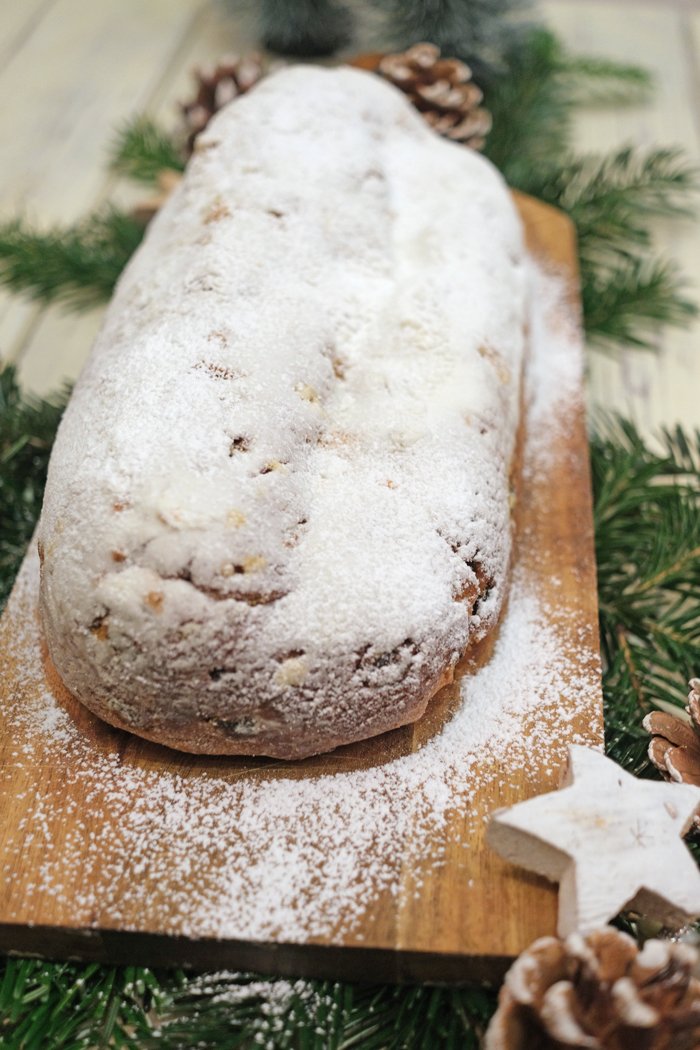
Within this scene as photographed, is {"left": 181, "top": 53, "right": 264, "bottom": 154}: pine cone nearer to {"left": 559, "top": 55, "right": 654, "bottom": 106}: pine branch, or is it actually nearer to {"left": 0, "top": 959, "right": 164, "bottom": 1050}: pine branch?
{"left": 559, "top": 55, "right": 654, "bottom": 106}: pine branch

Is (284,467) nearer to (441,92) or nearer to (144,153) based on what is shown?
A: (441,92)

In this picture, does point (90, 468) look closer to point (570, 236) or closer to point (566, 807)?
point (566, 807)

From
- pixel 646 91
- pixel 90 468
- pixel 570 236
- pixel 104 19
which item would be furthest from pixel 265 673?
pixel 104 19

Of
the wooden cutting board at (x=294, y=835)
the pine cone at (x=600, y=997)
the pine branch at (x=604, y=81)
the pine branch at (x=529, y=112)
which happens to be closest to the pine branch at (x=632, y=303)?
the pine branch at (x=529, y=112)

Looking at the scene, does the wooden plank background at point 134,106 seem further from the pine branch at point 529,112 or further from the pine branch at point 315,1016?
the pine branch at point 315,1016

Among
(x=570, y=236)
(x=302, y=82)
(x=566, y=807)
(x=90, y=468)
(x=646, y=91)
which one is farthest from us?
(x=646, y=91)

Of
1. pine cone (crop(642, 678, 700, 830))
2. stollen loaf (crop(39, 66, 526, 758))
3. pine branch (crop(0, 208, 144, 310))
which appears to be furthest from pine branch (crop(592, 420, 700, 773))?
pine branch (crop(0, 208, 144, 310))
